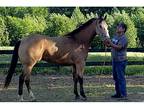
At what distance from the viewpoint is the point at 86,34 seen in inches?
333

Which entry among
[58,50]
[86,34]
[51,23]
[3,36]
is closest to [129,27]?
[51,23]

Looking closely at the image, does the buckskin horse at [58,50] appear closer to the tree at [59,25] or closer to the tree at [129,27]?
the tree at [59,25]

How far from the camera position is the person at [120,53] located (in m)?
8.02

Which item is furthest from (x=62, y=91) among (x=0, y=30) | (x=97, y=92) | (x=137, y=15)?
(x=137, y=15)

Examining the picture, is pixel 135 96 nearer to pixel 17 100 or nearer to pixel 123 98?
pixel 123 98

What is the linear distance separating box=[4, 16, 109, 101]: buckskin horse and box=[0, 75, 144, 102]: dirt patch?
0.39m

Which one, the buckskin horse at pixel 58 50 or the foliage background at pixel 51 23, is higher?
the foliage background at pixel 51 23

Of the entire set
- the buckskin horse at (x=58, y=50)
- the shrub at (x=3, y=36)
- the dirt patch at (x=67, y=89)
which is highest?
the shrub at (x=3, y=36)

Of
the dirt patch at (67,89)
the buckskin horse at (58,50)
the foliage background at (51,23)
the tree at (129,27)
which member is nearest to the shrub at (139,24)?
the foliage background at (51,23)

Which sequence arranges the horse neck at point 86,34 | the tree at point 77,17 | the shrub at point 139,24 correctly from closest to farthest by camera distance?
the horse neck at point 86,34 → the tree at point 77,17 → the shrub at point 139,24

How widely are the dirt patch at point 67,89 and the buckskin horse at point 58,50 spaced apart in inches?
15.2

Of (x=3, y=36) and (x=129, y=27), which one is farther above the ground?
(x=129, y=27)

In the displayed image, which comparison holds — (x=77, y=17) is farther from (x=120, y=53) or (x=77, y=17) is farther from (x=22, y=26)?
(x=120, y=53)

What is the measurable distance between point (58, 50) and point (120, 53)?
4.27 ft
